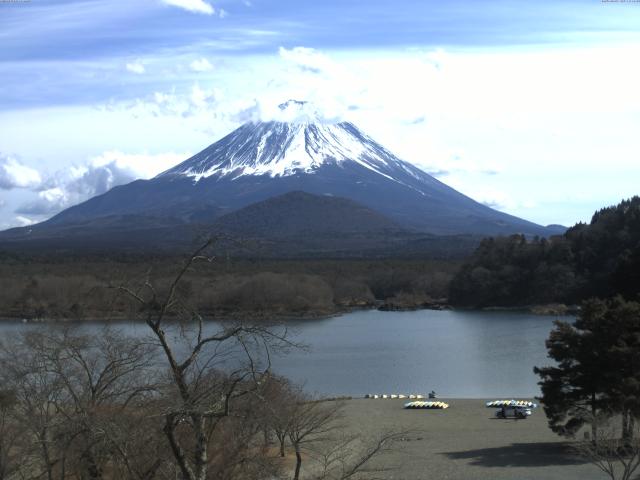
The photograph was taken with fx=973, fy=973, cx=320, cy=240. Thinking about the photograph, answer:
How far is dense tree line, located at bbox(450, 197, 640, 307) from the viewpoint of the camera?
51594 mm

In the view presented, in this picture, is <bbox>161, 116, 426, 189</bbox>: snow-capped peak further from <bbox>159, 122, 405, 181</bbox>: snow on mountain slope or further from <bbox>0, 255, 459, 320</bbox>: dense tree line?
<bbox>0, 255, 459, 320</bbox>: dense tree line

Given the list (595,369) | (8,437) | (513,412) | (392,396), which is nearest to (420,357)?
(392,396)

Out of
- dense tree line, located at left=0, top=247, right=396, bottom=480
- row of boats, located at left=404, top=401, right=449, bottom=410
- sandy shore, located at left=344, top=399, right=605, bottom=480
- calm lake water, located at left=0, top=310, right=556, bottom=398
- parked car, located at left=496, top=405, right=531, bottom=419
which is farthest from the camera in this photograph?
calm lake water, located at left=0, top=310, right=556, bottom=398

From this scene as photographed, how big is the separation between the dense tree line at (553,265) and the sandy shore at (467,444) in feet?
100

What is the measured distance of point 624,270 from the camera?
1560 inches

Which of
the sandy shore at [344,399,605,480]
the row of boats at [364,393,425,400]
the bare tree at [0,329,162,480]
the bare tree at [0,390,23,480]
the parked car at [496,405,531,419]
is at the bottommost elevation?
the row of boats at [364,393,425,400]

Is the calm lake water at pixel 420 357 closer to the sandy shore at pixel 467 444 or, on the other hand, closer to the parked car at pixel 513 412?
the sandy shore at pixel 467 444

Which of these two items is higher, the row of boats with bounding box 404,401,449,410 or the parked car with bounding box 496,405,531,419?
the parked car with bounding box 496,405,531,419

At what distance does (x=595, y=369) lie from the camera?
14438 millimetres

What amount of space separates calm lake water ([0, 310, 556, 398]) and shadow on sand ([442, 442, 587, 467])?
15.1 feet

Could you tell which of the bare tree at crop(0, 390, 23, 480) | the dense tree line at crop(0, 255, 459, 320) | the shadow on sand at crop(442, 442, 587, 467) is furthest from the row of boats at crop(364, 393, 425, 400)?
the dense tree line at crop(0, 255, 459, 320)

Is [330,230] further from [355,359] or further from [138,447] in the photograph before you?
[138,447]

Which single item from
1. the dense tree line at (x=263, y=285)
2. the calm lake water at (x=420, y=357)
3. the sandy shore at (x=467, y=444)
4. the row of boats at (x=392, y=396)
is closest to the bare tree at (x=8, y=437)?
the sandy shore at (x=467, y=444)

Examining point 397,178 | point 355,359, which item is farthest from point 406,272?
point 397,178
